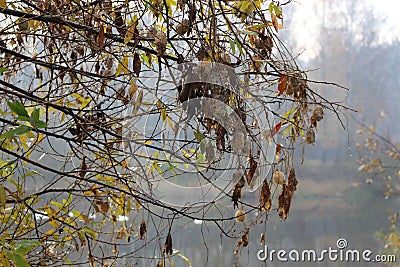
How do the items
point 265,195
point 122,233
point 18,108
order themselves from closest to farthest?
point 18,108, point 265,195, point 122,233

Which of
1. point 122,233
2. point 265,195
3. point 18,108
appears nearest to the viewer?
point 18,108

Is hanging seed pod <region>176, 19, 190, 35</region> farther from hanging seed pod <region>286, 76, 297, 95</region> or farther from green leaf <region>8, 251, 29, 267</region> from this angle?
green leaf <region>8, 251, 29, 267</region>

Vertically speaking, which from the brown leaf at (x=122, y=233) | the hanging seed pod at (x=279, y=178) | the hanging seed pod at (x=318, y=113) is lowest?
the hanging seed pod at (x=279, y=178)

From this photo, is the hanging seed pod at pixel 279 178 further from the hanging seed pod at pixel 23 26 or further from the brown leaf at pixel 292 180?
the hanging seed pod at pixel 23 26

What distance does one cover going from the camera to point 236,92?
Result: 0.51 meters

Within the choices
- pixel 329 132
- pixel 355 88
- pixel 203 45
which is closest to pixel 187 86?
pixel 203 45

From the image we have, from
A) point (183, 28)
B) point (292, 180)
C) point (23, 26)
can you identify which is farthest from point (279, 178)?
point (23, 26)

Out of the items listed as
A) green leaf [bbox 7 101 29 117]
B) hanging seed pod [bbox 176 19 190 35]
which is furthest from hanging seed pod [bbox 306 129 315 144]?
green leaf [bbox 7 101 29 117]

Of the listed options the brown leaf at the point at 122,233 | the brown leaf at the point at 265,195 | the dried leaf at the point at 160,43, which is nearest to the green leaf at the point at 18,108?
the dried leaf at the point at 160,43

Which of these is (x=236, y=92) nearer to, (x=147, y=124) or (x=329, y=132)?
(x=147, y=124)

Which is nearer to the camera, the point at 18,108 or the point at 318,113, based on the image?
the point at 18,108

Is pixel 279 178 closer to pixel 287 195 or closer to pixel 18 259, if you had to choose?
pixel 287 195

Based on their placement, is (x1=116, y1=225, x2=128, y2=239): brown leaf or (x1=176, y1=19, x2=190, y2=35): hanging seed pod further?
(x1=116, y1=225, x2=128, y2=239): brown leaf

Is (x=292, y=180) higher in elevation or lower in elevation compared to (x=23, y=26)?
lower
